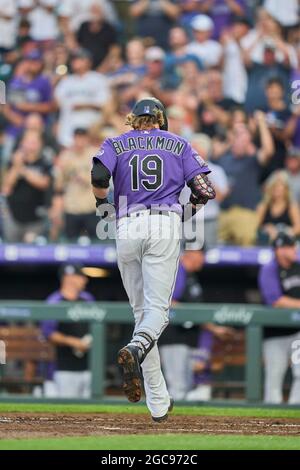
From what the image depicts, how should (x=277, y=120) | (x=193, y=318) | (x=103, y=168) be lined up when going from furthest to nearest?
1. (x=277, y=120)
2. (x=193, y=318)
3. (x=103, y=168)

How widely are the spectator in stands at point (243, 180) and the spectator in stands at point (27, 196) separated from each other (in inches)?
81.1

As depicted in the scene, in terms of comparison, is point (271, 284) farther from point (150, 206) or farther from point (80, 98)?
point (150, 206)

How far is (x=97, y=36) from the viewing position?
1412 centimetres

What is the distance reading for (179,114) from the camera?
41.6ft

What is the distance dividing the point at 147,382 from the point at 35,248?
5.54 meters

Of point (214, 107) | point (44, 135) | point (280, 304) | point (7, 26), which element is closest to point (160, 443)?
point (280, 304)

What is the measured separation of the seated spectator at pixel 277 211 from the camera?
39.2 feet

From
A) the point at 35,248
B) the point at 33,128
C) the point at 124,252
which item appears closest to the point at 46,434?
the point at 124,252

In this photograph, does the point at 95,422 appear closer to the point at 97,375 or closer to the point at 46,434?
the point at 46,434

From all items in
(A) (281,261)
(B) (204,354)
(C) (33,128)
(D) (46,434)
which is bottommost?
(D) (46,434)

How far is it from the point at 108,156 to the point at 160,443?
6.01ft

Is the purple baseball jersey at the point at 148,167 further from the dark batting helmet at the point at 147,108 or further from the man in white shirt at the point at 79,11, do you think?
the man in white shirt at the point at 79,11

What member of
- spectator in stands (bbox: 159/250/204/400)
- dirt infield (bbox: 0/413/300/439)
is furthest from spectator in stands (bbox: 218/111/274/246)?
dirt infield (bbox: 0/413/300/439)

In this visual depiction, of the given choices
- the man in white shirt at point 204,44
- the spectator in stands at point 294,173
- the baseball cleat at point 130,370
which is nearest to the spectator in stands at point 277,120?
the spectator in stands at point 294,173
